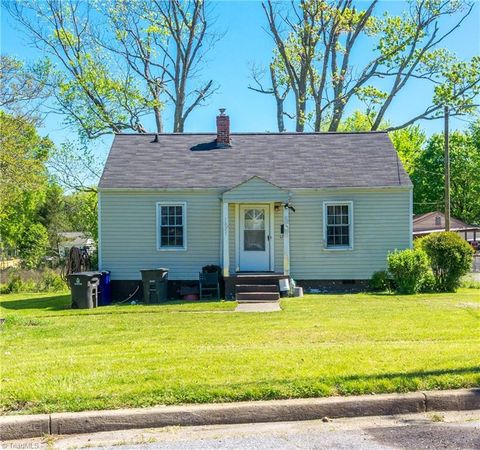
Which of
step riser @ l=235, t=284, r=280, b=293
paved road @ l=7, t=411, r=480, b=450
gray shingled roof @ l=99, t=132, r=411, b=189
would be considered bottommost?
paved road @ l=7, t=411, r=480, b=450

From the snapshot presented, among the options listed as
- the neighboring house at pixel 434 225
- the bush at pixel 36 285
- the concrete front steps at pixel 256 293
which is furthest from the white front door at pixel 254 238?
the neighboring house at pixel 434 225

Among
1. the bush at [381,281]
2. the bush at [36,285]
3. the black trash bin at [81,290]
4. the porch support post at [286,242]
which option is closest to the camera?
the black trash bin at [81,290]

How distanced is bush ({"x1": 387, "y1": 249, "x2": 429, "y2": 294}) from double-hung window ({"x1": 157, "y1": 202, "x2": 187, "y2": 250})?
6.40 meters

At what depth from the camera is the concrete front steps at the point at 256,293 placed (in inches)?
562

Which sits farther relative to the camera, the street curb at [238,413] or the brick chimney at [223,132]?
the brick chimney at [223,132]

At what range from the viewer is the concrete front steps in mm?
14281

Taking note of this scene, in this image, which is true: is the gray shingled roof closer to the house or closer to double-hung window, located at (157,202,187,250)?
the house

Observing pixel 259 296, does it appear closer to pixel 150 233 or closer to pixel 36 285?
pixel 150 233

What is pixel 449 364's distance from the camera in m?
6.08

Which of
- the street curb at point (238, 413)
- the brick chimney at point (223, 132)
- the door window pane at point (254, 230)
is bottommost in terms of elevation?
the street curb at point (238, 413)

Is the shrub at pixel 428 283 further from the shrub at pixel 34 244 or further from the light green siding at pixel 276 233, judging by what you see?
the shrub at pixel 34 244

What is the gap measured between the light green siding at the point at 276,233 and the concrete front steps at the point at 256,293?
70.9 inches

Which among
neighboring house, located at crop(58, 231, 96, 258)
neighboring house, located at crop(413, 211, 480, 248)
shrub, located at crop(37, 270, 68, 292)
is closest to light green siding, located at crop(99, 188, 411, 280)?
shrub, located at crop(37, 270, 68, 292)

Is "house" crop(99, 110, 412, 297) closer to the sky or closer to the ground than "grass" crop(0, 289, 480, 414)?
closer to the sky
